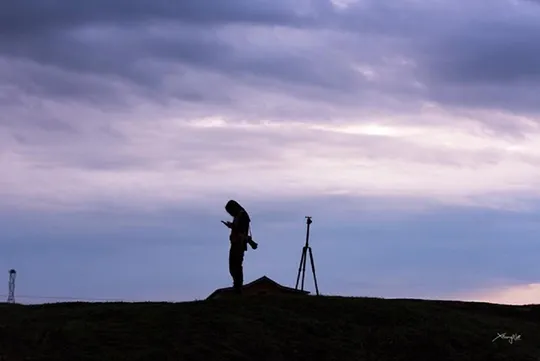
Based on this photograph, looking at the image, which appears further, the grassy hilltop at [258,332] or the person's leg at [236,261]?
the person's leg at [236,261]

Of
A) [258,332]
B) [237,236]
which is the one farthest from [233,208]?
[258,332]

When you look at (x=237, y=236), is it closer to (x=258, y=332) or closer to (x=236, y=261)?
(x=236, y=261)

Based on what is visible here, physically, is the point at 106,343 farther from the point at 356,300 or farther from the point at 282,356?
the point at 356,300

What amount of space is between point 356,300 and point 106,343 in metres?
7.09

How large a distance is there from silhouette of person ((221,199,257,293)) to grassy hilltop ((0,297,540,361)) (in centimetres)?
95

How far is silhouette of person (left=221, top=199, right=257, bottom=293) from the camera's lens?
25.5 meters

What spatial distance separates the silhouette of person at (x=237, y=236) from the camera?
1003 inches

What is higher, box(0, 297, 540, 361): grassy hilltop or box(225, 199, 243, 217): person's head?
box(225, 199, 243, 217): person's head

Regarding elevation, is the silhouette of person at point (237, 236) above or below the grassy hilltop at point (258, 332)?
above

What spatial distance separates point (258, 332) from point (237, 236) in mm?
3267

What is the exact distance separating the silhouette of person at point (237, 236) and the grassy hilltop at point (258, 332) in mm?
952

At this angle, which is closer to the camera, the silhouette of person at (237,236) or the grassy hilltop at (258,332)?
the grassy hilltop at (258,332)

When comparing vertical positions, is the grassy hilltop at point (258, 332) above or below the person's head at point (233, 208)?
below

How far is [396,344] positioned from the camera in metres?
23.5
